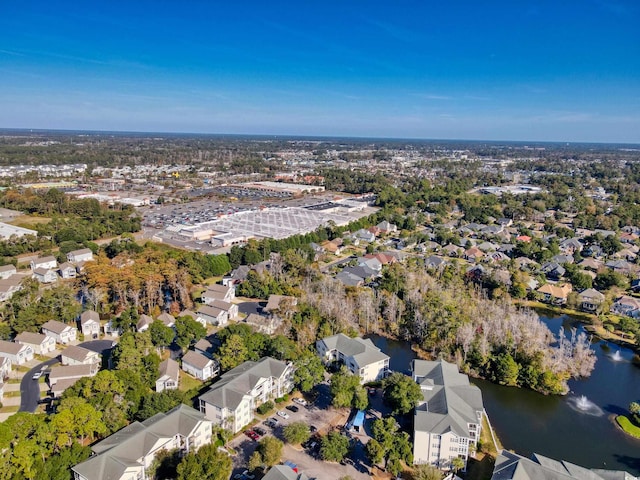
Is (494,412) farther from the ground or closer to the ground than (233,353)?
closer to the ground

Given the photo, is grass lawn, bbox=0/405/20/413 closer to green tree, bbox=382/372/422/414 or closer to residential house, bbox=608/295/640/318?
green tree, bbox=382/372/422/414

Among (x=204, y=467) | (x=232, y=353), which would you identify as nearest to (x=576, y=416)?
(x=232, y=353)

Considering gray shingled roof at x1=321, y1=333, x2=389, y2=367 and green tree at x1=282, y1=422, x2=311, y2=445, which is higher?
gray shingled roof at x1=321, y1=333, x2=389, y2=367

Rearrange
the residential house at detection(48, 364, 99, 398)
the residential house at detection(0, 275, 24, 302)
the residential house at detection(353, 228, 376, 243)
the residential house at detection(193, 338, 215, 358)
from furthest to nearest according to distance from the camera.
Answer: the residential house at detection(353, 228, 376, 243), the residential house at detection(0, 275, 24, 302), the residential house at detection(193, 338, 215, 358), the residential house at detection(48, 364, 99, 398)

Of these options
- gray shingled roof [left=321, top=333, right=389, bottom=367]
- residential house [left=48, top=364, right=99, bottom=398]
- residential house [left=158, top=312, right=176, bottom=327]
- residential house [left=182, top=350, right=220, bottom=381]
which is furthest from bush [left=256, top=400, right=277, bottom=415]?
residential house [left=158, top=312, right=176, bottom=327]

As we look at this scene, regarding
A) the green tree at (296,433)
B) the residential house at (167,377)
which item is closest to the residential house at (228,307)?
the residential house at (167,377)

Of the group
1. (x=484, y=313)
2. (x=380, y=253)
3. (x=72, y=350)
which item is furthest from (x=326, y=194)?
(x=72, y=350)

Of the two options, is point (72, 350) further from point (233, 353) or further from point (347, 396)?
point (347, 396)
